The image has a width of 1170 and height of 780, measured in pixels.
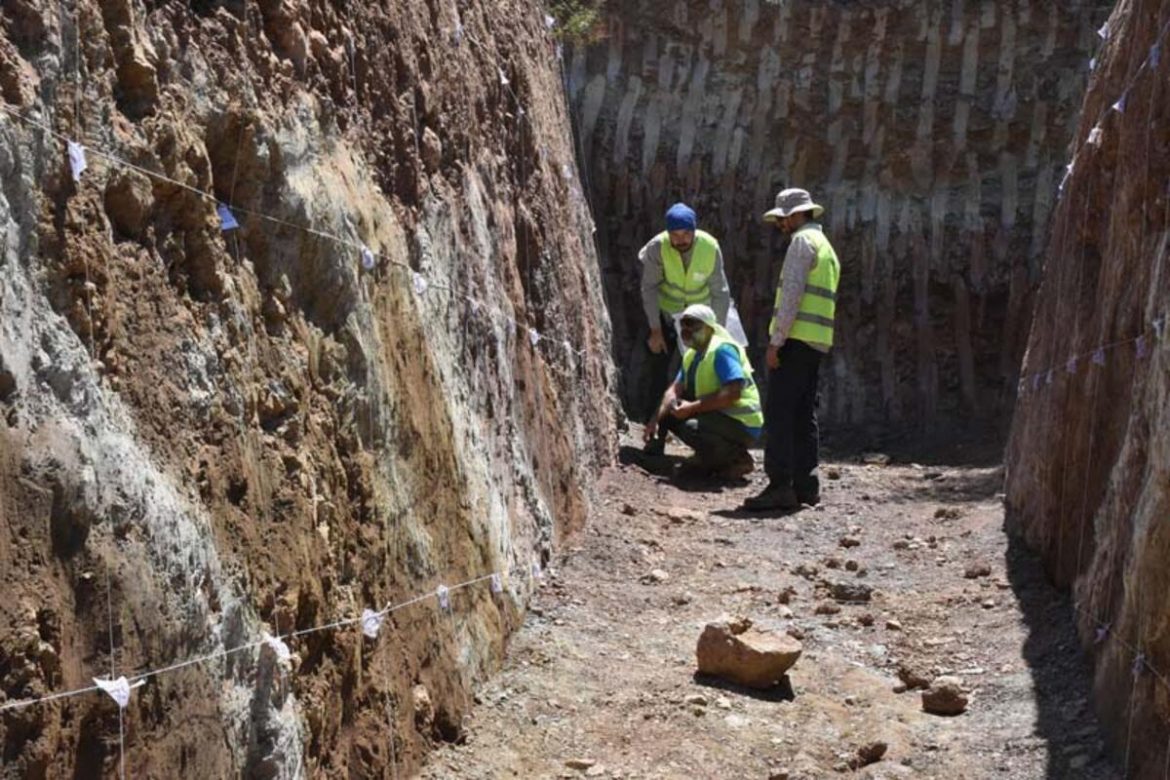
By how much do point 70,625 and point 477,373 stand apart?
3.22 m

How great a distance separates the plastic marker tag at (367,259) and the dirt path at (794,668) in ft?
4.64

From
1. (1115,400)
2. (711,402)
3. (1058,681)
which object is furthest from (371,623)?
(711,402)

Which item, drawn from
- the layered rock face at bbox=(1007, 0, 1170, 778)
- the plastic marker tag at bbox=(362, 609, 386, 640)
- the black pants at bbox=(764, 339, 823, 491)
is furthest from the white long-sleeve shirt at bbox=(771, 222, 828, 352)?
the plastic marker tag at bbox=(362, 609, 386, 640)

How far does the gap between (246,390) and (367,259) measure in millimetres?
976

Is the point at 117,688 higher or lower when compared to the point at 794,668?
higher

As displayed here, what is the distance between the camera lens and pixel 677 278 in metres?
10.4

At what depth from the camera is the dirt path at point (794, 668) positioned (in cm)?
514

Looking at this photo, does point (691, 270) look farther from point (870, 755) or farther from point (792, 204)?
point (870, 755)

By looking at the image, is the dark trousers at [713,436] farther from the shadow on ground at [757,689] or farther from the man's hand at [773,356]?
the shadow on ground at [757,689]

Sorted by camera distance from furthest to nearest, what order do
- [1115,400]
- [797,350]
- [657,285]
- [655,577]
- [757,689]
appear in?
[657,285] → [797,350] → [655,577] → [1115,400] → [757,689]

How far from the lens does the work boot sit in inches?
351

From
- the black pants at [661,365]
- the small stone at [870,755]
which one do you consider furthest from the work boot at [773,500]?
the small stone at [870,755]

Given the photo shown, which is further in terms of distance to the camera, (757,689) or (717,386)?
(717,386)

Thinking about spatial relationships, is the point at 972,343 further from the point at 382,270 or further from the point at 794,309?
the point at 382,270
